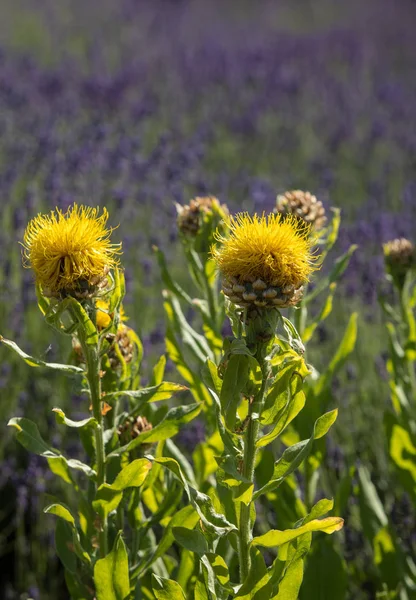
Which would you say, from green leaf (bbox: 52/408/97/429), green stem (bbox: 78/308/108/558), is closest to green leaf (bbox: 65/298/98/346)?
green stem (bbox: 78/308/108/558)

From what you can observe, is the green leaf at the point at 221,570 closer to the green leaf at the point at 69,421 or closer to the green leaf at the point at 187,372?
the green leaf at the point at 69,421

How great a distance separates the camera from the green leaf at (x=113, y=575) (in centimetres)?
166

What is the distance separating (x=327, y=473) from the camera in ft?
Result: 10.3

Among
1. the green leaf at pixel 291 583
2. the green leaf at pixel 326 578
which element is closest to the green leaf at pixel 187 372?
the green leaf at pixel 326 578

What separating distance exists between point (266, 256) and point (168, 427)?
1.59ft

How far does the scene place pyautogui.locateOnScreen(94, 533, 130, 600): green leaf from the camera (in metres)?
1.66

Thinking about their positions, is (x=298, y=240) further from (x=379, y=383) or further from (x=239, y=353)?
(x=379, y=383)

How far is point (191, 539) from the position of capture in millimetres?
1589

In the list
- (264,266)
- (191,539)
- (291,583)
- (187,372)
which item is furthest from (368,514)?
(264,266)

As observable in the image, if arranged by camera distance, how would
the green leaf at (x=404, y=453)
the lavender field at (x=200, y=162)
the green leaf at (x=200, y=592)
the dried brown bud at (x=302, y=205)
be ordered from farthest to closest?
the lavender field at (x=200, y=162) < the green leaf at (x=404, y=453) < the dried brown bud at (x=302, y=205) < the green leaf at (x=200, y=592)

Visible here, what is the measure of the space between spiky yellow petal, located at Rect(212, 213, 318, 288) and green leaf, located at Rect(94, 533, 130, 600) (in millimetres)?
595

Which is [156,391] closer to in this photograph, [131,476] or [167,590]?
[131,476]

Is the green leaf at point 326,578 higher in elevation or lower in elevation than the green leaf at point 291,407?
lower

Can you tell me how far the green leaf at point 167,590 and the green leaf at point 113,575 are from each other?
78 mm
